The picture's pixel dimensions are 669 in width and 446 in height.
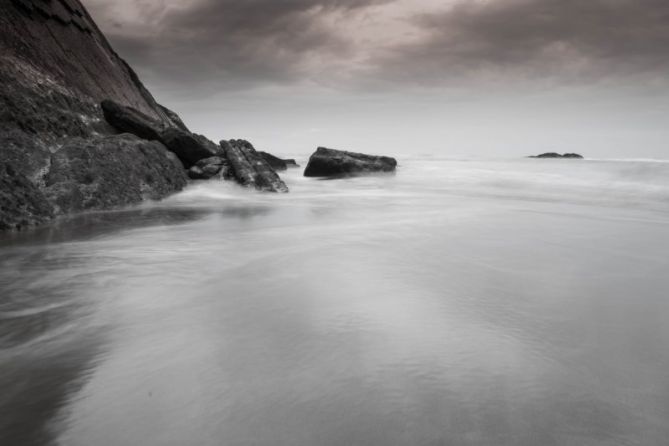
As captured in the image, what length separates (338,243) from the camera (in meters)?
4.35

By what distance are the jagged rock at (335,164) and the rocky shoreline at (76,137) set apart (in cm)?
409

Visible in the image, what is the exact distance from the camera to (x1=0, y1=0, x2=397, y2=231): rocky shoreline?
550 centimetres

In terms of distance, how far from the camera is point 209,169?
368 inches

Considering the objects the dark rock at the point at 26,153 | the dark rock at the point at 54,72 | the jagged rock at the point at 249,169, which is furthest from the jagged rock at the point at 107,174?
the jagged rock at the point at 249,169

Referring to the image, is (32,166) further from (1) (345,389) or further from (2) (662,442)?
(2) (662,442)

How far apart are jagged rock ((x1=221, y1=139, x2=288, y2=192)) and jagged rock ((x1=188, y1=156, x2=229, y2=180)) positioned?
201 millimetres

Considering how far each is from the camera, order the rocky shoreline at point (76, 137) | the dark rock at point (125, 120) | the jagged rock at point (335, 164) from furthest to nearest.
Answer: the jagged rock at point (335, 164) → the dark rock at point (125, 120) → the rocky shoreline at point (76, 137)

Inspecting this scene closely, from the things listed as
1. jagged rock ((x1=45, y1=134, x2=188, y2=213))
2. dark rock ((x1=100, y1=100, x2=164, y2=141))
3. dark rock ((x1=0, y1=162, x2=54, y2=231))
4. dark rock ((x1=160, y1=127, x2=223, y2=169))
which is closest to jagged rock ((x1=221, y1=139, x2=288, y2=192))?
dark rock ((x1=160, y1=127, x2=223, y2=169))

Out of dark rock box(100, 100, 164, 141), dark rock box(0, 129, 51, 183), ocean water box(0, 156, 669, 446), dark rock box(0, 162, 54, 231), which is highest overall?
dark rock box(100, 100, 164, 141)

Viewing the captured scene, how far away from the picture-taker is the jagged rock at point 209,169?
30.4 ft

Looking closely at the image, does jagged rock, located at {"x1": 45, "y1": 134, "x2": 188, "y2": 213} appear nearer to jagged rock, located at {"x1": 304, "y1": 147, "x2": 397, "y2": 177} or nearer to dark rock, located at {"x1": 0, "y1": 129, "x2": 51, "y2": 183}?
dark rock, located at {"x1": 0, "y1": 129, "x2": 51, "y2": 183}

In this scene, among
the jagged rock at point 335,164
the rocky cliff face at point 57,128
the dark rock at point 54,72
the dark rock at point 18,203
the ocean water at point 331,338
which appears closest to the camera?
the ocean water at point 331,338

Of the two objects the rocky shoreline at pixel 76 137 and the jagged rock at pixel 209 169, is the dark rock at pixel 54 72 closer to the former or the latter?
the rocky shoreline at pixel 76 137

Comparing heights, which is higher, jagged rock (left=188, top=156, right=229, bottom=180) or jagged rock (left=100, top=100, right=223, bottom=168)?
jagged rock (left=100, top=100, right=223, bottom=168)
